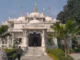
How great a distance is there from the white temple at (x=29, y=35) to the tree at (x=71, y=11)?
1012 cm

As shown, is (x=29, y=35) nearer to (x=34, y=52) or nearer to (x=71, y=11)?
(x=34, y=52)

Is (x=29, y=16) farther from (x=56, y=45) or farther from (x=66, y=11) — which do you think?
(x=66, y=11)

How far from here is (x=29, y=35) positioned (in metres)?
47.4

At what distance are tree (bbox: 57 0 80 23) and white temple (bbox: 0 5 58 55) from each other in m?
10.1

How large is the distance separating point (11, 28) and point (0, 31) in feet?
21.5

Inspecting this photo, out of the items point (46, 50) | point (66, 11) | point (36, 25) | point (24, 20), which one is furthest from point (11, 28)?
point (66, 11)

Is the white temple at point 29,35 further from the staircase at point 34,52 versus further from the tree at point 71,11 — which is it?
the tree at point 71,11

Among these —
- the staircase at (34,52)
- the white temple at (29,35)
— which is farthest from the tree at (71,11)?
the staircase at (34,52)

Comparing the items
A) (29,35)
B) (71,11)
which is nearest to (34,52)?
(29,35)

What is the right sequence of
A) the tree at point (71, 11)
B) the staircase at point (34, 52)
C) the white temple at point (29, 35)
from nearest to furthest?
the staircase at point (34, 52), the white temple at point (29, 35), the tree at point (71, 11)

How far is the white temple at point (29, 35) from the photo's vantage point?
43.1 m

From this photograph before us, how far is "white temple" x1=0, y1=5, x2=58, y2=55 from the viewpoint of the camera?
4307 centimetres

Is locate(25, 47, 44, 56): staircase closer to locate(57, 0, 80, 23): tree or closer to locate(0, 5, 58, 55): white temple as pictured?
locate(0, 5, 58, 55): white temple

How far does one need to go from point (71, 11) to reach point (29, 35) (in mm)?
22669
